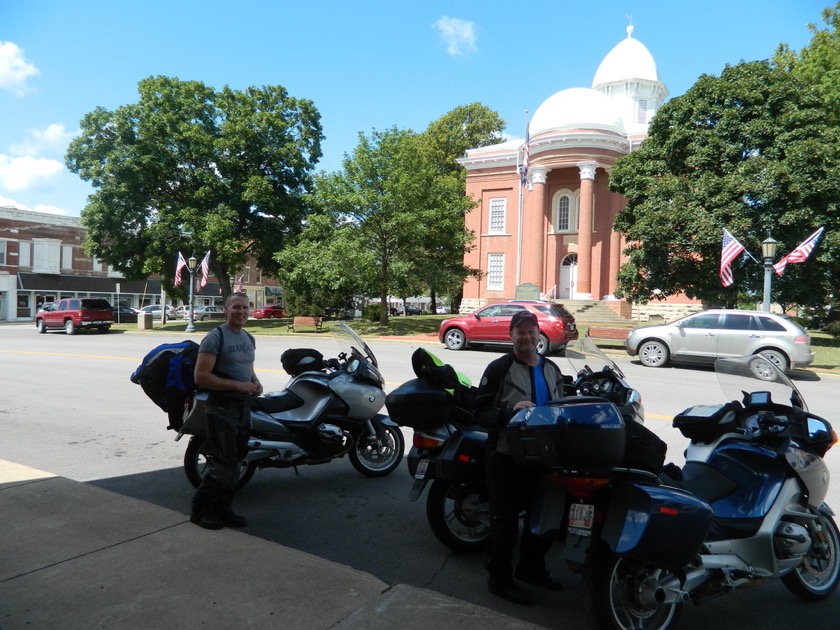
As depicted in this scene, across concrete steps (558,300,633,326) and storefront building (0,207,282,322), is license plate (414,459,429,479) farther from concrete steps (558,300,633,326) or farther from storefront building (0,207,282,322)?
storefront building (0,207,282,322)

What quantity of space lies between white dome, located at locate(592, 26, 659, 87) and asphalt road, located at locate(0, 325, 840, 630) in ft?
130

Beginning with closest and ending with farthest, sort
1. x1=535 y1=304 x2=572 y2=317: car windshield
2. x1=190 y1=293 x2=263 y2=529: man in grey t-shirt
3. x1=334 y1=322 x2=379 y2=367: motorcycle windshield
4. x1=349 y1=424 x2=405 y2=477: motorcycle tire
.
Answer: x1=190 y1=293 x2=263 y2=529: man in grey t-shirt → x1=349 y1=424 x2=405 y2=477: motorcycle tire → x1=334 y1=322 x2=379 y2=367: motorcycle windshield → x1=535 y1=304 x2=572 y2=317: car windshield

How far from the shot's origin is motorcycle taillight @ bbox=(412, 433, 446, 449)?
4.15 meters

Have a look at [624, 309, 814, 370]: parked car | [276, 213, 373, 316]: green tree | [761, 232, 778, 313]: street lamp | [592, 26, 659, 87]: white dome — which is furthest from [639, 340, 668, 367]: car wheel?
[592, 26, 659, 87]: white dome

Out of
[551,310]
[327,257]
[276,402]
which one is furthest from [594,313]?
[276,402]

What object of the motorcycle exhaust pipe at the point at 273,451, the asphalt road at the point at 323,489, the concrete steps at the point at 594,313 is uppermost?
the concrete steps at the point at 594,313

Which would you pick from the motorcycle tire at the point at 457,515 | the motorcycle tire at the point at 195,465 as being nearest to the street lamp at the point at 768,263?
the motorcycle tire at the point at 457,515

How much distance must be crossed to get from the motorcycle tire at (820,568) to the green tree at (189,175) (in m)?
30.6

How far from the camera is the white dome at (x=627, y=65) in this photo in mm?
45594

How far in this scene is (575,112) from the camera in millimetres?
37562

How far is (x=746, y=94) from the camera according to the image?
70.4 feet

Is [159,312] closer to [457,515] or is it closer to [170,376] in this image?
[170,376]

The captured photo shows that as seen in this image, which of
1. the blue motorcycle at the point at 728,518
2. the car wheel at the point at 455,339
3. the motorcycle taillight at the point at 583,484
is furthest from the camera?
the car wheel at the point at 455,339

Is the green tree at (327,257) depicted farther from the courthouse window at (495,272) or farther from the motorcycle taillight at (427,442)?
the motorcycle taillight at (427,442)
